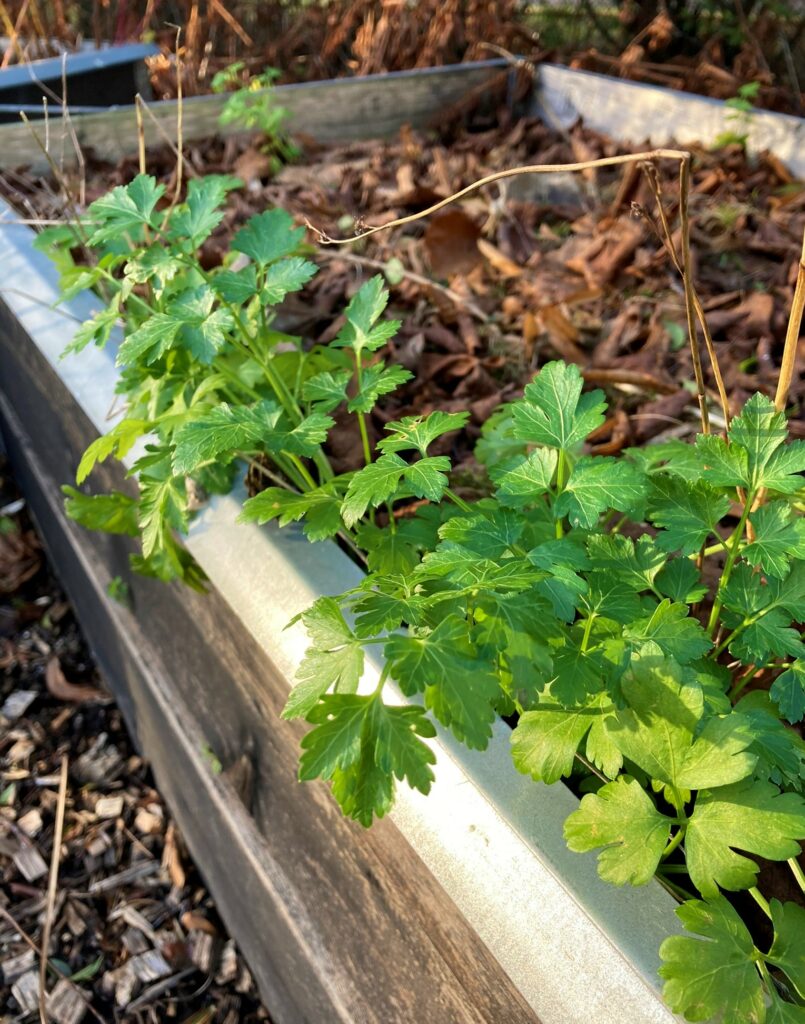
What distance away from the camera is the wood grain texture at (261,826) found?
1101 millimetres

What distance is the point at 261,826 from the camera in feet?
5.47

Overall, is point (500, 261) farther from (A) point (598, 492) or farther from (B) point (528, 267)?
(A) point (598, 492)

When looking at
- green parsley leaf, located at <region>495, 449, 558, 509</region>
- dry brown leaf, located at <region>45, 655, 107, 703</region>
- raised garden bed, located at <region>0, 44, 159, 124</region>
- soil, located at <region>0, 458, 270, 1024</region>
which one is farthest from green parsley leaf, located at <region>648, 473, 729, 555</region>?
raised garden bed, located at <region>0, 44, 159, 124</region>

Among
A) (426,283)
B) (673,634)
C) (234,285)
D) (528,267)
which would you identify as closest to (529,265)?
(528,267)

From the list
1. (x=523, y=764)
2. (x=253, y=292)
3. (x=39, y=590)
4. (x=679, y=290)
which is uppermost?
(x=253, y=292)

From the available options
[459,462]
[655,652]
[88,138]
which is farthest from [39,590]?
[655,652]

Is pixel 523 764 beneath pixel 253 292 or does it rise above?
beneath

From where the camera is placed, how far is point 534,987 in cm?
81

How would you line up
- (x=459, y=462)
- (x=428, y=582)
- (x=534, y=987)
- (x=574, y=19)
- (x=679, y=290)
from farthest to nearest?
(x=574, y=19), (x=679, y=290), (x=459, y=462), (x=428, y=582), (x=534, y=987)

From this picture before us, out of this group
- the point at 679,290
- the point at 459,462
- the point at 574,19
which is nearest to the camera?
the point at 459,462

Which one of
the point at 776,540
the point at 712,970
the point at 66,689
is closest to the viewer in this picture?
the point at 712,970

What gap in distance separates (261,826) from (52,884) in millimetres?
932

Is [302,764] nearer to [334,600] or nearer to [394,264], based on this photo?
[334,600]

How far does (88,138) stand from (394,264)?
5.32 ft
